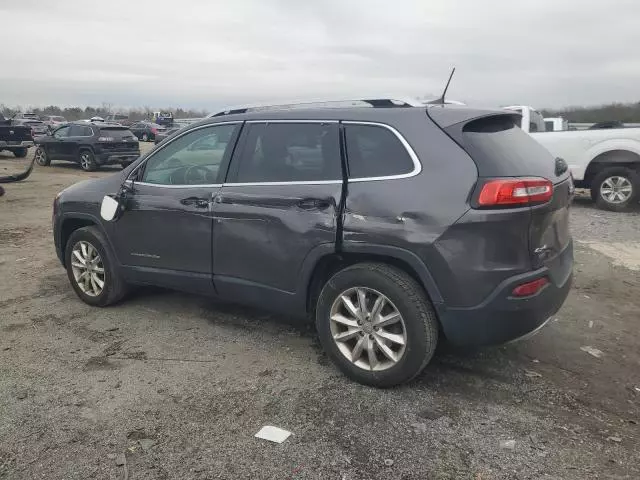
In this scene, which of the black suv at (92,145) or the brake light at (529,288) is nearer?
the brake light at (529,288)

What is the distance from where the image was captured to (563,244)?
347 cm

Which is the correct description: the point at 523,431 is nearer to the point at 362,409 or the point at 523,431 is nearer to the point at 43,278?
the point at 362,409

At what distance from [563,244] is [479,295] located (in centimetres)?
84

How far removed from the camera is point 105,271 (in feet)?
15.7

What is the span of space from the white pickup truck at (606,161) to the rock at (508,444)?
7.80m

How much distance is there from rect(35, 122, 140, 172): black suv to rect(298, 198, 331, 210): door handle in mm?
16775

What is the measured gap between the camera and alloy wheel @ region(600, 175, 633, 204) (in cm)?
981

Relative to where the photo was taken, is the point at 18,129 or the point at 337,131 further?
the point at 18,129

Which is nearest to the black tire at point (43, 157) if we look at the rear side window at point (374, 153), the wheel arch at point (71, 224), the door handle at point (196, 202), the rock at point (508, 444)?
the wheel arch at point (71, 224)

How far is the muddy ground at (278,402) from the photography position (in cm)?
271

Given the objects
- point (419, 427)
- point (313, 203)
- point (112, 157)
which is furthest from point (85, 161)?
point (419, 427)

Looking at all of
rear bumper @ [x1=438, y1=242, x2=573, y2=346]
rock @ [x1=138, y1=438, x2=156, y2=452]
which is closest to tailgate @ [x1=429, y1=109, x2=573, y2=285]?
rear bumper @ [x1=438, y1=242, x2=573, y2=346]

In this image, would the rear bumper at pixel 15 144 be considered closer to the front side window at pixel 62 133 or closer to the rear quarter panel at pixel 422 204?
the front side window at pixel 62 133

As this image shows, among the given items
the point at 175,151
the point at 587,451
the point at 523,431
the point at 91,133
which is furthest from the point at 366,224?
the point at 91,133
